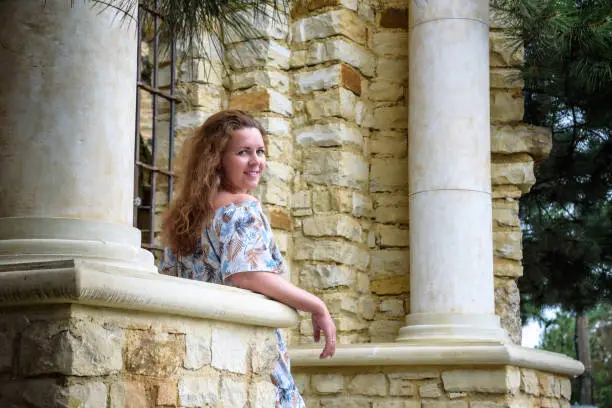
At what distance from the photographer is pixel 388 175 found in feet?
21.4

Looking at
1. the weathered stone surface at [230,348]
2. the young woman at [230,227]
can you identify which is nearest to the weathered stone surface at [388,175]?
the young woman at [230,227]

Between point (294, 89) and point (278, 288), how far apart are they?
3702mm

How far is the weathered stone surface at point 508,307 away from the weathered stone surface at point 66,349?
4.23m

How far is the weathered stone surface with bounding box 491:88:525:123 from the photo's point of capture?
6500 mm

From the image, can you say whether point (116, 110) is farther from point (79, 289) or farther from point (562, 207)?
point (562, 207)

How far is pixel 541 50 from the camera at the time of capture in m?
6.64

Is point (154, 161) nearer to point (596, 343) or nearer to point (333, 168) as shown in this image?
point (333, 168)

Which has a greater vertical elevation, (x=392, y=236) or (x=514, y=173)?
(x=514, y=173)

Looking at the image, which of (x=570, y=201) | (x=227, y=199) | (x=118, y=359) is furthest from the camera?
(x=570, y=201)

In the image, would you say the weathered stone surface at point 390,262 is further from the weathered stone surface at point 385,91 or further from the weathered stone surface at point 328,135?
the weathered stone surface at point 385,91

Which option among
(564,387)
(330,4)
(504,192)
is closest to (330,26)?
(330,4)

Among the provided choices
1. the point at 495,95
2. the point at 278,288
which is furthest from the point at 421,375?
the point at 278,288

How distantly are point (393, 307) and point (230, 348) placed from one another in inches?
141

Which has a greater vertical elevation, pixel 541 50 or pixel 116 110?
pixel 541 50
